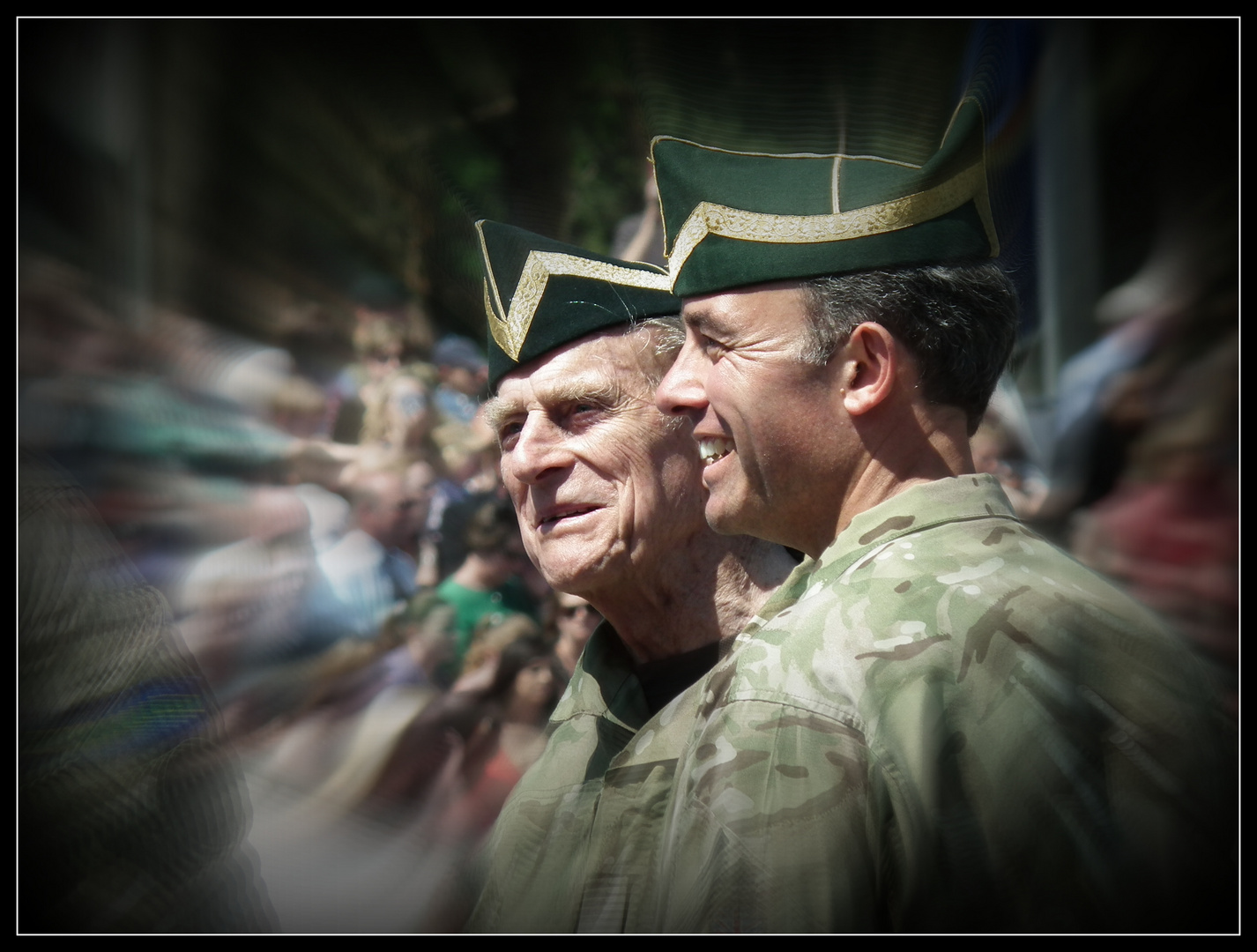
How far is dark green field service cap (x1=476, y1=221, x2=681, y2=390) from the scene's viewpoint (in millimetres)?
2150

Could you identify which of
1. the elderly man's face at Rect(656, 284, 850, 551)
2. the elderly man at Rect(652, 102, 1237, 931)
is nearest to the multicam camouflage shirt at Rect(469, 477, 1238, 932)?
the elderly man at Rect(652, 102, 1237, 931)

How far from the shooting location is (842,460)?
1.46m

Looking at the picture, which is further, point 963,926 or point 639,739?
point 639,739

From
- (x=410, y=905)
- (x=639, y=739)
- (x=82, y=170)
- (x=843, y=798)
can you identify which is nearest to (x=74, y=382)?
(x=82, y=170)

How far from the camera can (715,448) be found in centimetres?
158

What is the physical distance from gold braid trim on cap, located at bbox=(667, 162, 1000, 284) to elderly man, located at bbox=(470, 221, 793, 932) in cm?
61

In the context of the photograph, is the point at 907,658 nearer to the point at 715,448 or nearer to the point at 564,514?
the point at 715,448

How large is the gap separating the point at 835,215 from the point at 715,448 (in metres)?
0.36

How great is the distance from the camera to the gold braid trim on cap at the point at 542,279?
2.15 m

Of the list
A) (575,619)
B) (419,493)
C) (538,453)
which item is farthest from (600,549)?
(419,493)

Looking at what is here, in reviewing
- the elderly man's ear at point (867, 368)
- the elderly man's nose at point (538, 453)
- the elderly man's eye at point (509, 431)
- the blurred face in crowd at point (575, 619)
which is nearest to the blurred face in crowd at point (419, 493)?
the blurred face in crowd at point (575, 619)

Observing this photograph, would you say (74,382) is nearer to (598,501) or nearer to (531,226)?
(531,226)

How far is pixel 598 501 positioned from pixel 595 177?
0.82m

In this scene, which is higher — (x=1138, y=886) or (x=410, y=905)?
(x=1138, y=886)
